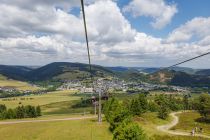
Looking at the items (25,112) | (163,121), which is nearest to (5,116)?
(25,112)

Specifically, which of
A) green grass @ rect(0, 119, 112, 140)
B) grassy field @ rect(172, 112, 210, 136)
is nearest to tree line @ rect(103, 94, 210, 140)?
green grass @ rect(0, 119, 112, 140)

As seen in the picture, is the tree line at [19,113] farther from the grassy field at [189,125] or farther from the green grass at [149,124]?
the grassy field at [189,125]

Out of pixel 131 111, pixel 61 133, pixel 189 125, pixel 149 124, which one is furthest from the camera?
pixel 189 125

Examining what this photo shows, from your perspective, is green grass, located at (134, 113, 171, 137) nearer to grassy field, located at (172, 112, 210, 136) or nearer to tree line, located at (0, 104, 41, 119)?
grassy field, located at (172, 112, 210, 136)

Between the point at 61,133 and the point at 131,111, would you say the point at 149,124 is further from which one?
the point at 61,133

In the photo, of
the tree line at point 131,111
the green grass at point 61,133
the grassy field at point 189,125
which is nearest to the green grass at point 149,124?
the tree line at point 131,111

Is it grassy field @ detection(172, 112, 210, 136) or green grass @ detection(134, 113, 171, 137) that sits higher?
green grass @ detection(134, 113, 171, 137)

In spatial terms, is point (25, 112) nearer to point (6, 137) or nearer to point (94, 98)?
point (94, 98)

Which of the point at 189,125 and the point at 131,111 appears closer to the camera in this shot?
the point at 131,111

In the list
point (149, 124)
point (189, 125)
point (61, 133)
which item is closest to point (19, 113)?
point (149, 124)

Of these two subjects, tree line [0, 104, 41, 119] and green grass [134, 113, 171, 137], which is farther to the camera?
tree line [0, 104, 41, 119]

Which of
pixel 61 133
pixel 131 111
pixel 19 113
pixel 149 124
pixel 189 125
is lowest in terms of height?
pixel 189 125
